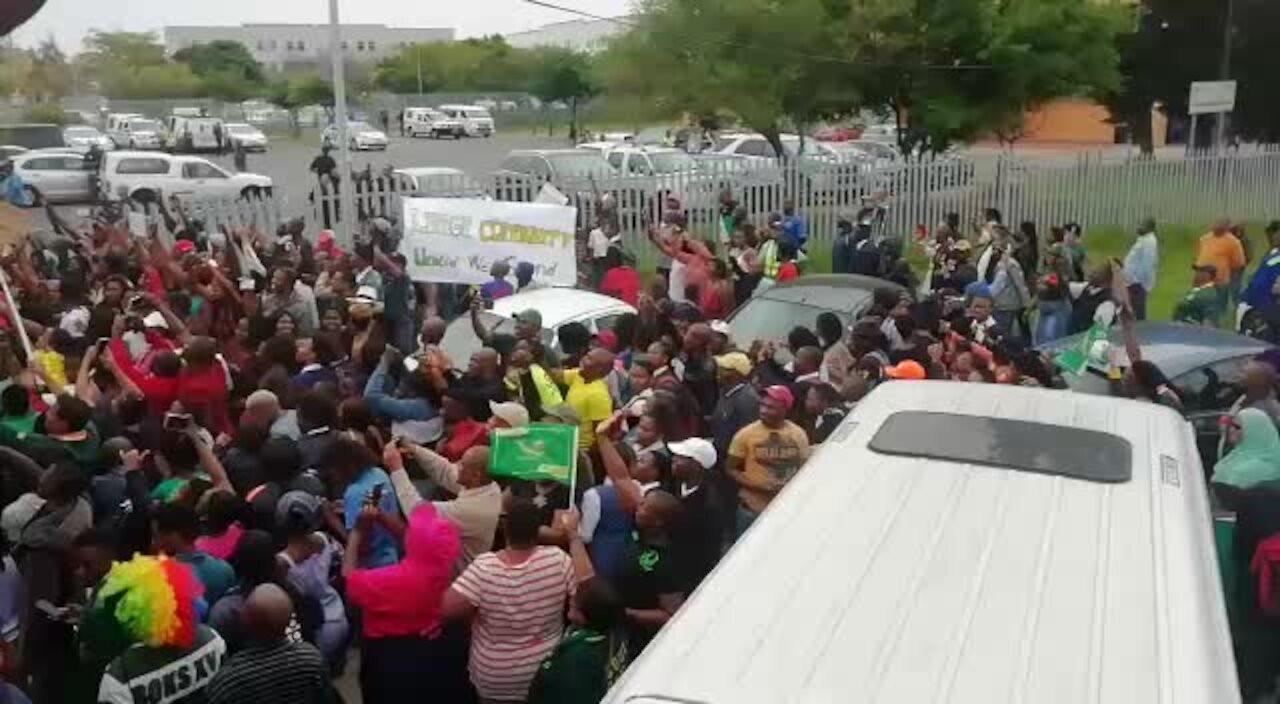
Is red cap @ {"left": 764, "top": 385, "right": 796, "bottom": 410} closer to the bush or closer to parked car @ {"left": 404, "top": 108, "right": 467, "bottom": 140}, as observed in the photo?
parked car @ {"left": 404, "top": 108, "right": 467, "bottom": 140}

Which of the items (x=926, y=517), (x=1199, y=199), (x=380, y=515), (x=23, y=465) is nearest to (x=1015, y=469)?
(x=926, y=517)

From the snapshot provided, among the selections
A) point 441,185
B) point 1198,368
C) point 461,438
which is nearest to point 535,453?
point 461,438

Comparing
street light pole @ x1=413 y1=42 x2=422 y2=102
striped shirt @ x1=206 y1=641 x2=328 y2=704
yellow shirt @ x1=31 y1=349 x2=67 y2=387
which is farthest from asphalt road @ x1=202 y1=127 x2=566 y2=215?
striped shirt @ x1=206 y1=641 x2=328 y2=704

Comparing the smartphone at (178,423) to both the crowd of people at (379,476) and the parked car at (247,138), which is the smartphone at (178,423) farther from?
the parked car at (247,138)

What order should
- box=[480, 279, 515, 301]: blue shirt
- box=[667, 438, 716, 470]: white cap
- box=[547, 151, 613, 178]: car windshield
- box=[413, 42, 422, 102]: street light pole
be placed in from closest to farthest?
box=[667, 438, 716, 470]: white cap
box=[480, 279, 515, 301]: blue shirt
box=[547, 151, 613, 178]: car windshield
box=[413, 42, 422, 102]: street light pole

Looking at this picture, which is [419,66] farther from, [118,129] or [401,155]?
[401,155]

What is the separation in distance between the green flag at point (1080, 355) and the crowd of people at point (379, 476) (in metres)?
0.11

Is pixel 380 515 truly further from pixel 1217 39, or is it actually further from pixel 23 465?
pixel 1217 39

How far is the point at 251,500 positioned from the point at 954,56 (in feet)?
77.7

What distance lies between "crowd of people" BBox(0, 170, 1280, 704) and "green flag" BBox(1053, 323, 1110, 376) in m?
0.11

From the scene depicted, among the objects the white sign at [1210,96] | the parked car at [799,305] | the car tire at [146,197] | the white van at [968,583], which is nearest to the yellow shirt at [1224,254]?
the parked car at [799,305]

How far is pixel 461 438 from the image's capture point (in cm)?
702

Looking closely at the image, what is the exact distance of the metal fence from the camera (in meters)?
17.8

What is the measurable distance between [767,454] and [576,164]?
59.8 ft
